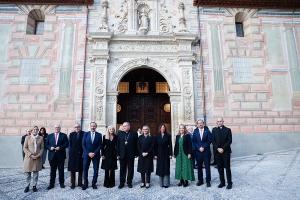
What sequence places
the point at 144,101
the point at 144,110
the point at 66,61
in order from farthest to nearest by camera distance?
the point at 144,101, the point at 144,110, the point at 66,61

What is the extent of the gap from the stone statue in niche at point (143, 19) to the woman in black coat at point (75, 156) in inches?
238

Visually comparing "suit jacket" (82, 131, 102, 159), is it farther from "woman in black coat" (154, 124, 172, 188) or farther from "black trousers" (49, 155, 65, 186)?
"woman in black coat" (154, 124, 172, 188)

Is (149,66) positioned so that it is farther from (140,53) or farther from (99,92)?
(99,92)

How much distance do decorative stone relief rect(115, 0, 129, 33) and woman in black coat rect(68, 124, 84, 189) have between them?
6.00 metres

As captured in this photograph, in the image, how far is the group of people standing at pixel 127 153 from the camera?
18.7ft

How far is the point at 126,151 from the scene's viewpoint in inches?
232

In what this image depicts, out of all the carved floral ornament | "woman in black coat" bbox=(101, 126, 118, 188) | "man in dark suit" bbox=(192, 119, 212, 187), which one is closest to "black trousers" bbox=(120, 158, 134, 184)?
"woman in black coat" bbox=(101, 126, 118, 188)

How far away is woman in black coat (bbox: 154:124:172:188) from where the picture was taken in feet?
18.9

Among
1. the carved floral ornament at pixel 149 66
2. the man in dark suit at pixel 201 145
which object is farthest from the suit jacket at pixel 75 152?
the carved floral ornament at pixel 149 66

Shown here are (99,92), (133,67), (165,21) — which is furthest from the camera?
(165,21)

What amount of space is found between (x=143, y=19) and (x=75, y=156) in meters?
6.98

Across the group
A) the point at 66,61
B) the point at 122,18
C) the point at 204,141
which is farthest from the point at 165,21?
the point at 204,141

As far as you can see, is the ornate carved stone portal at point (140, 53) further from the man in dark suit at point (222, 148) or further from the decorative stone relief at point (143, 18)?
the man in dark suit at point (222, 148)

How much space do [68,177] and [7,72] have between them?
18.3 ft
